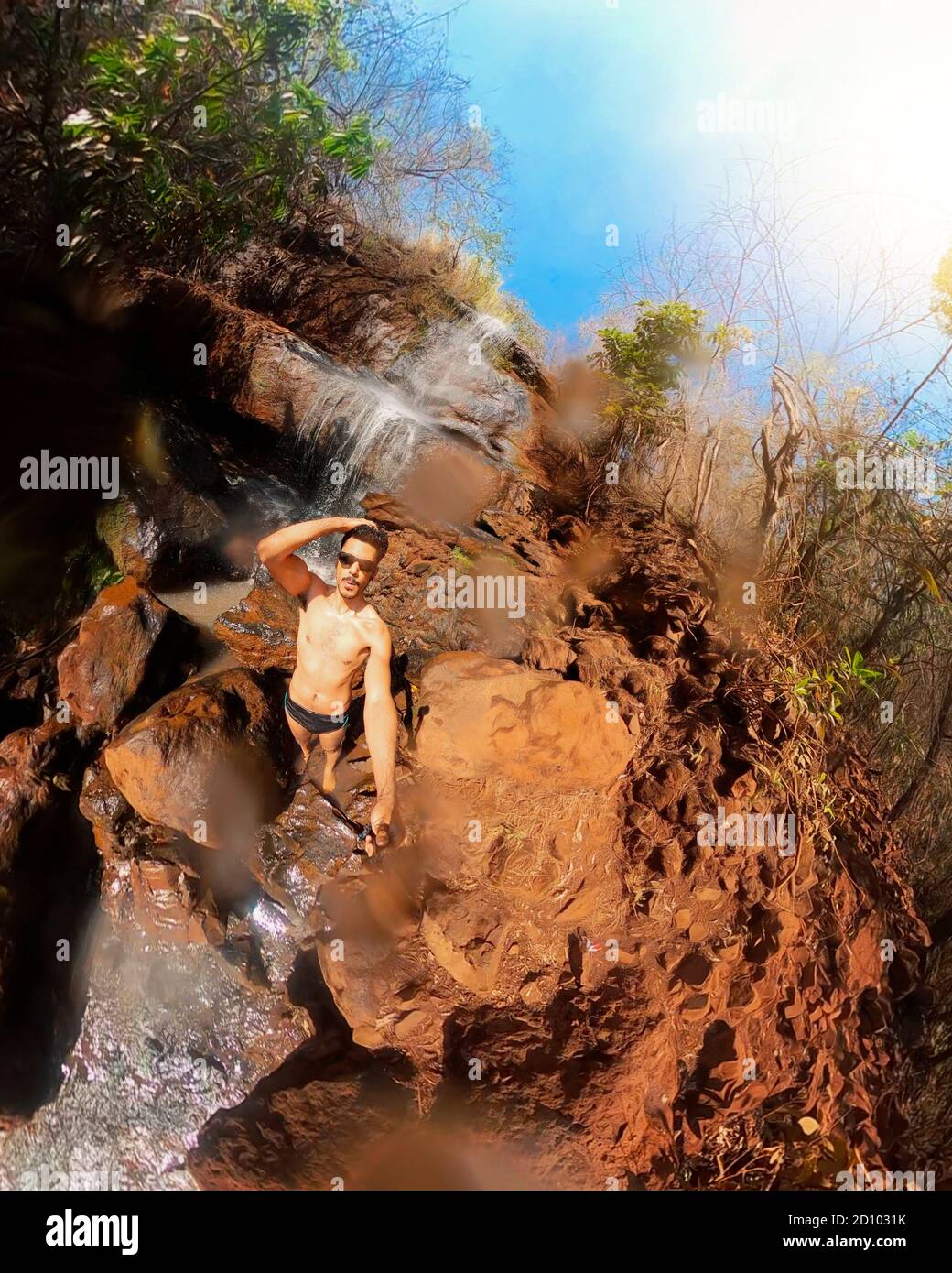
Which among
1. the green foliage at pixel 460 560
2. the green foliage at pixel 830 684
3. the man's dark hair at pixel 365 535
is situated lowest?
the green foliage at pixel 830 684

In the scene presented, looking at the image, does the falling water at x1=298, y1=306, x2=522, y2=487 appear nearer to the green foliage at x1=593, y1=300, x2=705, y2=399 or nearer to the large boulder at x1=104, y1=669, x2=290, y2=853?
the green foliage at x1=593, y1=300, x2=705, y2=399

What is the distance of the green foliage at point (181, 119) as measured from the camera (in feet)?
8.62

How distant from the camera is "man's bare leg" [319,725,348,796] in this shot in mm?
2641

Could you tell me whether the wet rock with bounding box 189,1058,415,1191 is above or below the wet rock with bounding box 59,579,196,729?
below

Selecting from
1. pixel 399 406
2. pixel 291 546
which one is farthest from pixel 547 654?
pixel 399 406

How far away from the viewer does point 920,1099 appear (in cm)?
301

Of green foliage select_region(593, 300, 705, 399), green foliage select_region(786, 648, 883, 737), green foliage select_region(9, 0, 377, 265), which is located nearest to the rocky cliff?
green foliage select_region(786, 648, 883, 737)

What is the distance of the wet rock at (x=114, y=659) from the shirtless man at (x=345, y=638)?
803mm

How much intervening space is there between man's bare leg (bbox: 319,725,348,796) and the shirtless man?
3.3 inches

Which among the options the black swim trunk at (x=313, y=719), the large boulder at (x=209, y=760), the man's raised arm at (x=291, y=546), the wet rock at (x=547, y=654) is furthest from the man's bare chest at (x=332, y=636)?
the wet rock at (x=547, y=654)

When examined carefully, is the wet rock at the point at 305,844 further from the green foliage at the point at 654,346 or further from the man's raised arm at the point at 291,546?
the green foliage at the point at 654,346

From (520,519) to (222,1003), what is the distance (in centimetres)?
279

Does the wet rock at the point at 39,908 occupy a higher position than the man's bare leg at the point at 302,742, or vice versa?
the man's bare leg at the point at 302,742
